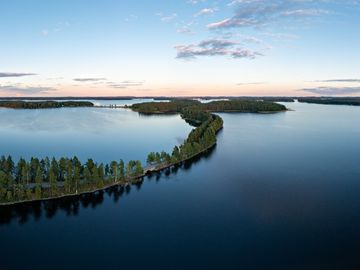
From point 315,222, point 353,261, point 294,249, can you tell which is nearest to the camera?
point 353,261

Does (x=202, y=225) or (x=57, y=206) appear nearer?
(x=202, y=225)

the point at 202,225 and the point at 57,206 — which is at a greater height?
the point at 57,206

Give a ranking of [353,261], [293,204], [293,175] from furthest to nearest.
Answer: [293,175]
[293,204]
[353,261]

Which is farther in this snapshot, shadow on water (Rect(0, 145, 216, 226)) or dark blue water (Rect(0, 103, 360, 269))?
shadow on water (Rect(0, 145, 216, 226))

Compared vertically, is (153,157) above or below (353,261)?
above

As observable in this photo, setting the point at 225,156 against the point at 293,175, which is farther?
the point at 225,156

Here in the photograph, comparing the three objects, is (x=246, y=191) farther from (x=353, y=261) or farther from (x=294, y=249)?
(x=353, y=261)

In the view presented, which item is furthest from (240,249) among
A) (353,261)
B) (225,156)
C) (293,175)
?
(225,156)

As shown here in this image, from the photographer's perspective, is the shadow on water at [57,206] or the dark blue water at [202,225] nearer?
the dark blue water at [202,225]
